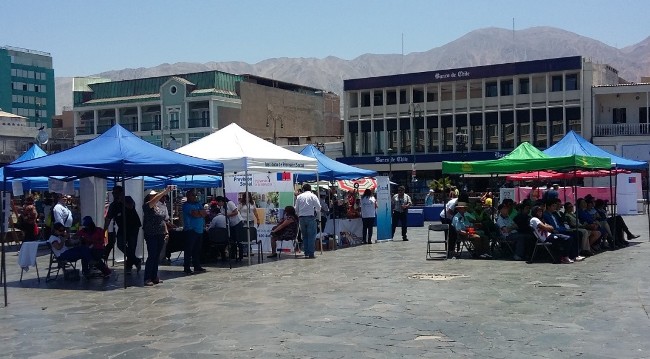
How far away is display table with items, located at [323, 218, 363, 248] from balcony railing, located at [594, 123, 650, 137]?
3498 cm

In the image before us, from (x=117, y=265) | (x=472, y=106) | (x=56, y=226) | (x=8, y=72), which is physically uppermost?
(x=8, y=72)

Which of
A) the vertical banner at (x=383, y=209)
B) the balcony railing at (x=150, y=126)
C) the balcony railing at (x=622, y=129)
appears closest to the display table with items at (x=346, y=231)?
the vertical banner at (x=383, y=209)

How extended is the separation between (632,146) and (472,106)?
40.0ft

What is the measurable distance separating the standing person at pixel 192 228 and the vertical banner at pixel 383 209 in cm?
884

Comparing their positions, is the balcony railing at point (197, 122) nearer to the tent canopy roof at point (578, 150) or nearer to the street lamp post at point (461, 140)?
the street lamp post at point (461, 140)

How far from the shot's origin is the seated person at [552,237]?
15531mm

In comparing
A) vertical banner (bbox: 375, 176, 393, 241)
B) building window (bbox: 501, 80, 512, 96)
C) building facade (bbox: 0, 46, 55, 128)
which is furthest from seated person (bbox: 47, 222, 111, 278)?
building facade (bbox: 0, 46, 55, 128)

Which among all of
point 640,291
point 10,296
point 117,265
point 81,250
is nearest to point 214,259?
point 117,265

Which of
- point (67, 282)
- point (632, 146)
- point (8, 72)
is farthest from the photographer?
point (8, 72)

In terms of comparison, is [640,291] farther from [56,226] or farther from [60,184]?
[60,184]

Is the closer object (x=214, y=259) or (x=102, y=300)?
(x=102, y=300)

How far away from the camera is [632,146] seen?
51.1m

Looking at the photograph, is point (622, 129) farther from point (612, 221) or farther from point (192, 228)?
point (192, 228)

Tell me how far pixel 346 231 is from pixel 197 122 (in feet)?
159
